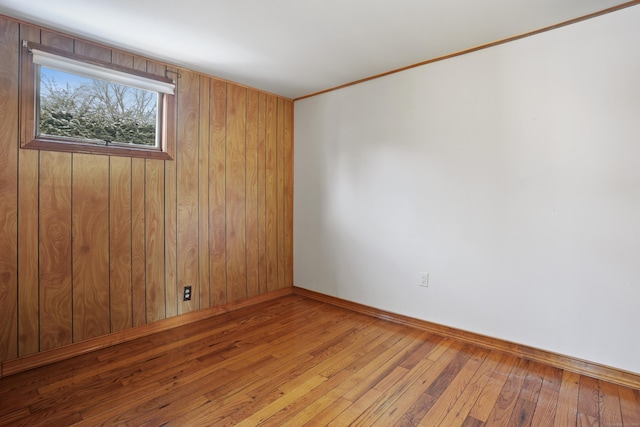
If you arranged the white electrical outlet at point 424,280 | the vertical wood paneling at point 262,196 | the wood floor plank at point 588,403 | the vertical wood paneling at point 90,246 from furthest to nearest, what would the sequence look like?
the vertical wood paneling at point 262,196 < the white electrical outlet at point 424,280 < the vertical wood paneling at point 90,246 < the wood floor plank at point 588,403

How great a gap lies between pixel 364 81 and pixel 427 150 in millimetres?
975

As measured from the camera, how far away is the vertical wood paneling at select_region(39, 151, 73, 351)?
2.21 metres

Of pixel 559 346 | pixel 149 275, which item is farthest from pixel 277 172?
pixel 559 346

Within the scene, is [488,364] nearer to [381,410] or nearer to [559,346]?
[559,346]

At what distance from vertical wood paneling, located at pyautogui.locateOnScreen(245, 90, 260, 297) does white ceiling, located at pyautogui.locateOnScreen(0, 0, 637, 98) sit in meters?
0.59

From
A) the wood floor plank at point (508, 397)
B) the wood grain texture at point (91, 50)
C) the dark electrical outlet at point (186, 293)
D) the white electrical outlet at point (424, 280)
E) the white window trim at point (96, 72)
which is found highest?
the wood grain texture at point (91, 50)

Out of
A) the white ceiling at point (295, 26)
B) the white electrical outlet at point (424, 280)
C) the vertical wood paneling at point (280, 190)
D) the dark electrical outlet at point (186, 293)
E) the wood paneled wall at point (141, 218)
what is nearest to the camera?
the white ceiling at point (295, 26)

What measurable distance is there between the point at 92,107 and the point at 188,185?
898mm

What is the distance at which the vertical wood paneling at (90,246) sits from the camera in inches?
92.0

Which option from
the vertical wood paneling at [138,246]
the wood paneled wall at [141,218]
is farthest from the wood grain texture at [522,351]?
the vertical wood paneling at [138,246]

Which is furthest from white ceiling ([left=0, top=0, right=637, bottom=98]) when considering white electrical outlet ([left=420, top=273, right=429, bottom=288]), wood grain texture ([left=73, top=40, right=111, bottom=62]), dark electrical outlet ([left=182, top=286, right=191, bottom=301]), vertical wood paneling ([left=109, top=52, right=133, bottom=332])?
dark electrical outlet ([left=182, top=286, right=191, bottom=301])

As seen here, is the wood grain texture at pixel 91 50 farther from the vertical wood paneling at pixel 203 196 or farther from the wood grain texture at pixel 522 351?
the wood grain texture at pixel 522 351

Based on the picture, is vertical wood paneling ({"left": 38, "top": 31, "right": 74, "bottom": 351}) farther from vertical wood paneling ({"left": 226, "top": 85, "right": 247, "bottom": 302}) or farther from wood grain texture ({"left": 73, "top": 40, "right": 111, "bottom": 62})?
→ vertical wood paneling ({"left": 226, "top": 85, "right": 247, "bottom": 302})

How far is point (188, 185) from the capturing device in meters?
2.93
